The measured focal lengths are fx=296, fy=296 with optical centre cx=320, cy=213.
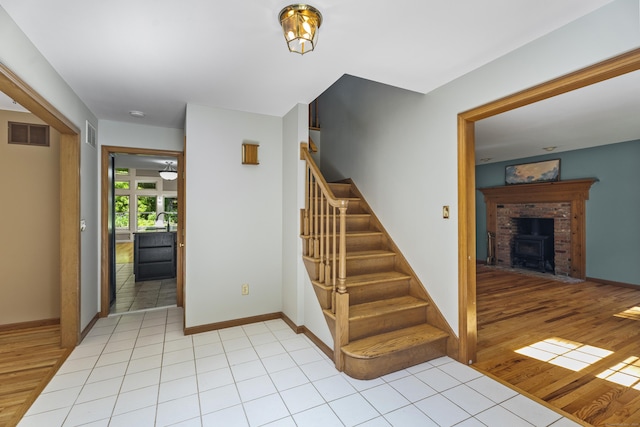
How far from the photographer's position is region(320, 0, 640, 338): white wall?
1.63 metres

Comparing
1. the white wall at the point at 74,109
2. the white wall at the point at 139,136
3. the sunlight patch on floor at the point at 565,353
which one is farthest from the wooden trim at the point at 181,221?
the sunlight patch on floor at the point at 565,353

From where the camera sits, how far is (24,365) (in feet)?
7.79

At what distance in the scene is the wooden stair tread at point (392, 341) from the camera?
2.20m

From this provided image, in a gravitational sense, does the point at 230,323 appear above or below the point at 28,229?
below

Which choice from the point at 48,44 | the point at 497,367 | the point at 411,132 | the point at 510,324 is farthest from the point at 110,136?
the point at 510,324

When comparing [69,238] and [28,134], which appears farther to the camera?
[28,134]

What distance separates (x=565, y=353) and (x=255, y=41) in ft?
11.6

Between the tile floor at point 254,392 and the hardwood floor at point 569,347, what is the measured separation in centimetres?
29

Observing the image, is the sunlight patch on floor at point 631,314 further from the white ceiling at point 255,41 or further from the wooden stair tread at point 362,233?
the white ceiling at point 255,41

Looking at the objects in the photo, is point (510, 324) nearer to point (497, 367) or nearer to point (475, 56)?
point (497, 367)

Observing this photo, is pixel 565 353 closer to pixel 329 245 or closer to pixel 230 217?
pixel 329 245

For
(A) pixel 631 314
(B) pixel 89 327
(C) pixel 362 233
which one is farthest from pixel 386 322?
(A) pixel 631 314

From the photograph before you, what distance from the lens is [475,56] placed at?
2072 mm

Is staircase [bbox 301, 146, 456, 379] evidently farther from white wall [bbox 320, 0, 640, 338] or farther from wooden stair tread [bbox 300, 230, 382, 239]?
white wall [bbox 320, 0, 640, 338]
